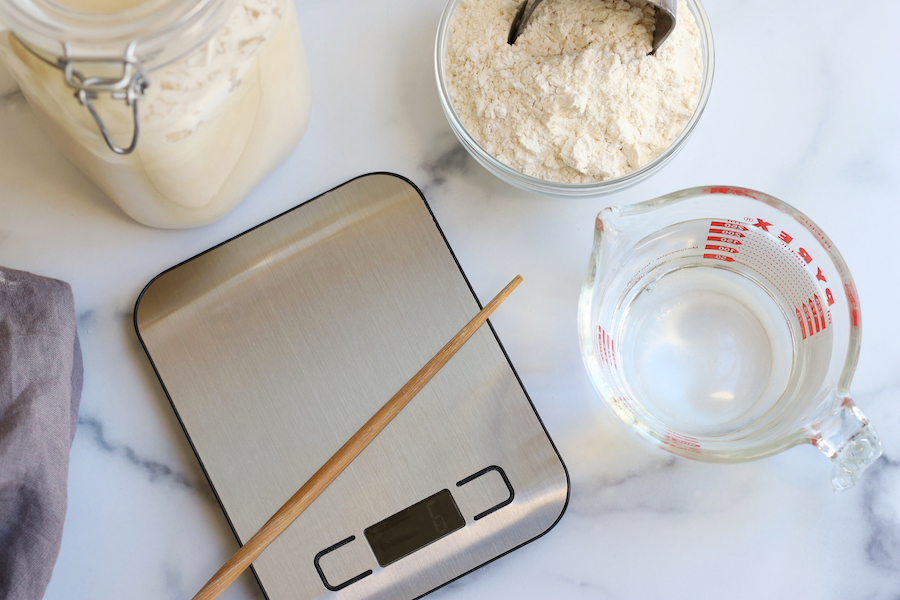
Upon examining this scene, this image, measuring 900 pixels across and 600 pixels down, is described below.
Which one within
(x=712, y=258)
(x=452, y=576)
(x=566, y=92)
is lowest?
(x=452, y=576)

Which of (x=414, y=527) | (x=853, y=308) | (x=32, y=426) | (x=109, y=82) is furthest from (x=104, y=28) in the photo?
(x=853, y=308)

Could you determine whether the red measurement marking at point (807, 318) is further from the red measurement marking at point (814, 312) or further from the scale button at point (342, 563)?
the scale button at point (342, 563)

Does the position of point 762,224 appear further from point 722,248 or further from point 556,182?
point 556,182

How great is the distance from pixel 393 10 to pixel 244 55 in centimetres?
25

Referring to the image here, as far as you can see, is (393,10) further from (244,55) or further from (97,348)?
(97,348)

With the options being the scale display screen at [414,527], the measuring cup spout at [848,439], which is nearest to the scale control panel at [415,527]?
the scale display screen at [414,527]

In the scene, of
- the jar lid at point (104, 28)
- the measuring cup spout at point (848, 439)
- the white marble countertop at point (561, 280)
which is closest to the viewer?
the jar lid at point (104, 28)

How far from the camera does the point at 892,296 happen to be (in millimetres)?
614

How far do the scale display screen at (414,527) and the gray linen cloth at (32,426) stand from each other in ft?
0.82

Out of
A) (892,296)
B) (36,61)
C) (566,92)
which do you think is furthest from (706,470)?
(36,61)

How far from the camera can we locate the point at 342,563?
1.85 ft

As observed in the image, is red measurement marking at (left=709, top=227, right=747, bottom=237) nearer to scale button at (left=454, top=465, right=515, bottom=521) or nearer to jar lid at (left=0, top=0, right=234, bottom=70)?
scale button at (left=454, top=465, right=515, bottom=521)

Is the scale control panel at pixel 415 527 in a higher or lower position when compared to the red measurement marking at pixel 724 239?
lower

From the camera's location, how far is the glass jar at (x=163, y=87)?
0.35 m
